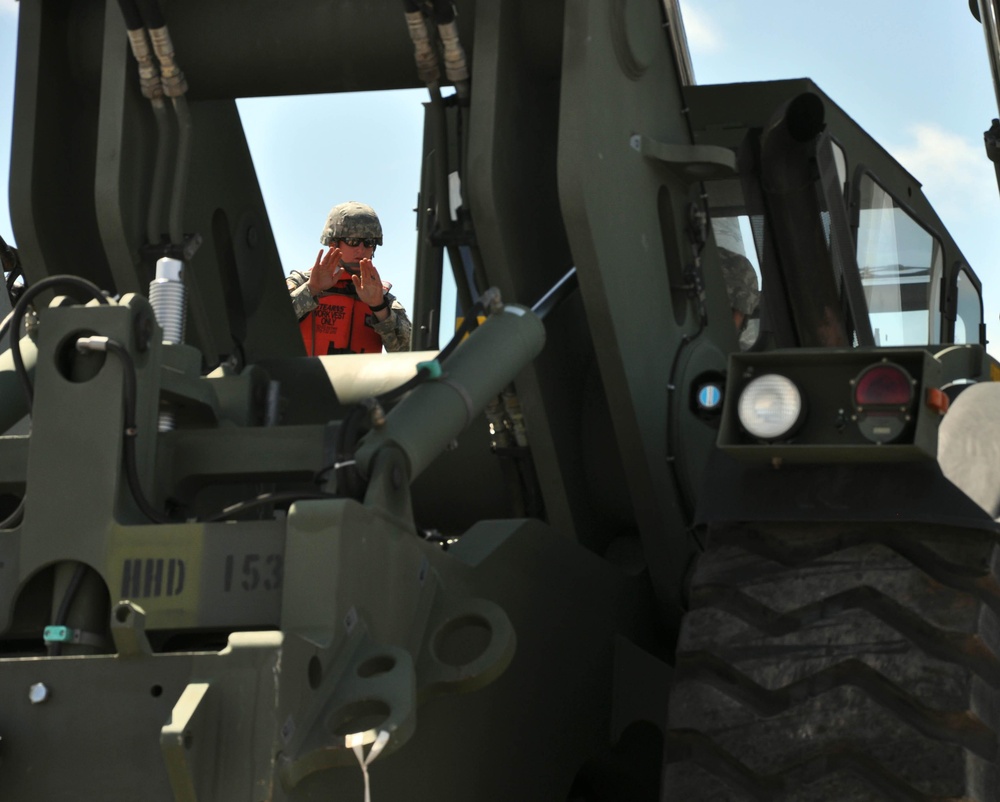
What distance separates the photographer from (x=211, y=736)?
105 inches

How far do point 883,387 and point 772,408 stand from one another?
228 millimetres

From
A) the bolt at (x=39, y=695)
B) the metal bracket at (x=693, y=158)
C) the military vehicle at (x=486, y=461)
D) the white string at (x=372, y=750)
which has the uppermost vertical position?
the metal bracket at (x=693, y=158)

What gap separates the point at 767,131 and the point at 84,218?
76.4 inches

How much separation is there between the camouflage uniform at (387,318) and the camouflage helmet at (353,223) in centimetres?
19

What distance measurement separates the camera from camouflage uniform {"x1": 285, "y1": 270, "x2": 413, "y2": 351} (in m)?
6.30

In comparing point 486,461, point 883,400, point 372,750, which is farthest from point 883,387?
point 486,461

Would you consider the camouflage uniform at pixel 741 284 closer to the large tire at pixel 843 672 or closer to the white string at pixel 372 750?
the large tire at pixel 843 672

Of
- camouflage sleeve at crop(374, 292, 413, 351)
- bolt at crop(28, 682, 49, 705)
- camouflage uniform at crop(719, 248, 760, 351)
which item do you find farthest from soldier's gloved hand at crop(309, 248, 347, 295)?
bolt at crop(28, 682, 49, 705)

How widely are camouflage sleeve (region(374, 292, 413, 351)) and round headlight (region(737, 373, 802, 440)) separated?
2.91 meters

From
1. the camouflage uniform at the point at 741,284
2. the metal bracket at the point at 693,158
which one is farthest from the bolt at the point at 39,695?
the camouflage uniform at the point at 741,284

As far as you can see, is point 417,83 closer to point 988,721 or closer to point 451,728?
point 451,728

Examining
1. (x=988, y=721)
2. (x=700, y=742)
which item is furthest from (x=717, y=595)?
(x=988, y=721)

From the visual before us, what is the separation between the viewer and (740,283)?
5.57 meters

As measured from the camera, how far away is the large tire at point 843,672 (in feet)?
9.99
